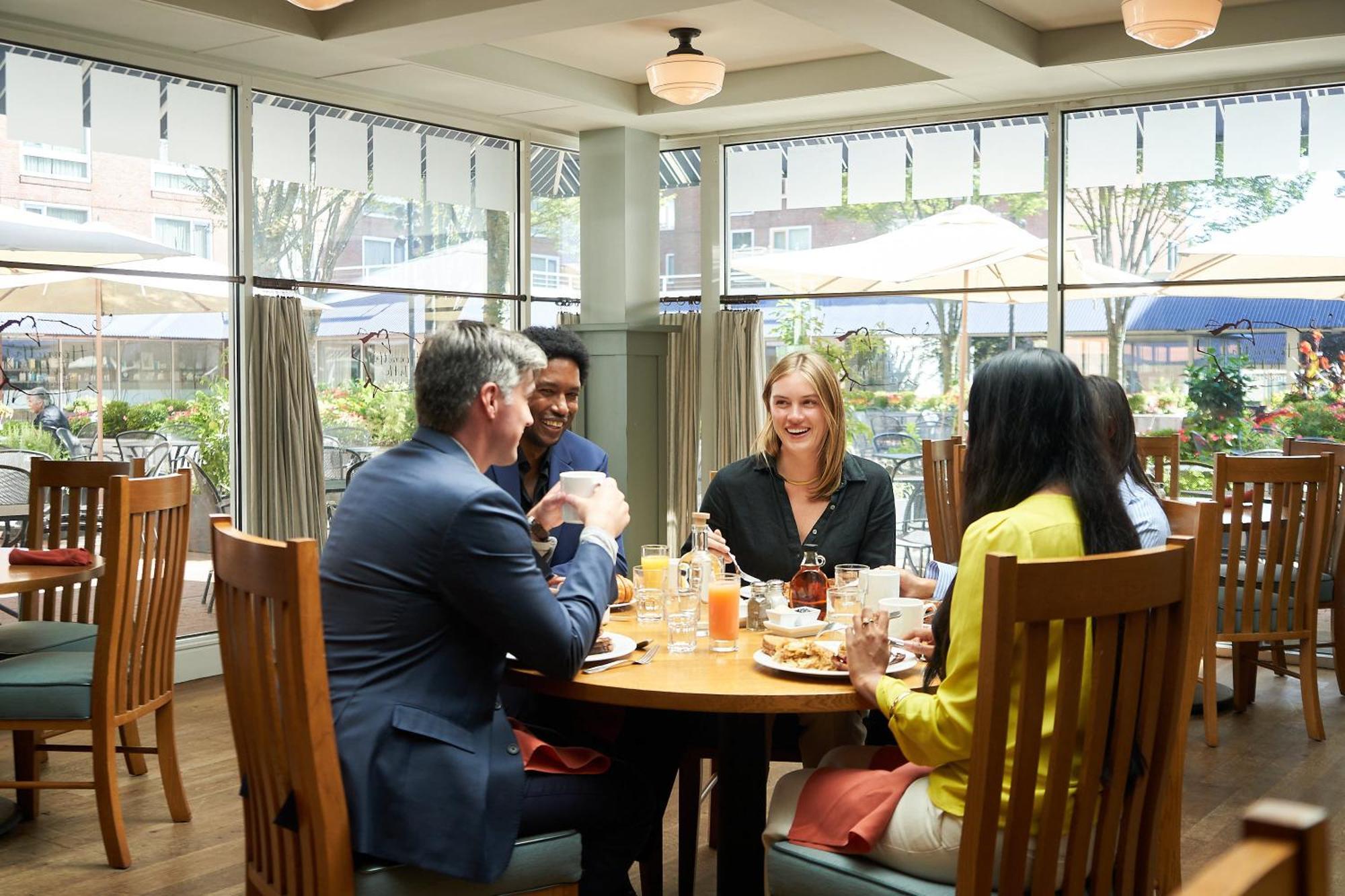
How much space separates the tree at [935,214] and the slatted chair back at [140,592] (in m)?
4.17

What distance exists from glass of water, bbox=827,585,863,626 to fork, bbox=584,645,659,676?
41 cm

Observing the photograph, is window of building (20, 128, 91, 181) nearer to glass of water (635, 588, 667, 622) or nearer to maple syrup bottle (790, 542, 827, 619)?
glass of water (635, 588, 667, 622)

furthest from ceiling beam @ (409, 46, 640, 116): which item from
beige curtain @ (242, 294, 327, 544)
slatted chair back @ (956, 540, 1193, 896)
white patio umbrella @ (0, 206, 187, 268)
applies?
slatted chair back @ (956, 540, 1193, 896)

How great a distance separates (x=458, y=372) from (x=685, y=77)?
10.7ft

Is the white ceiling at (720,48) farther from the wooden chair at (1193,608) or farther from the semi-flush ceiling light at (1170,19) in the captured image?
the wooden chair at (1193,608)

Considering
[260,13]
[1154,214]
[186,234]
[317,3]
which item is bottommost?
[186,234]

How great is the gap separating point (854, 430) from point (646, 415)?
3.73 feet

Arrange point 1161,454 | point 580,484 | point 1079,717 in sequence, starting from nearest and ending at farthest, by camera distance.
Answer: point 1079,717 < point 580,484 < point 1161,454

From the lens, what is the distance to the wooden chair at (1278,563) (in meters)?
4.32

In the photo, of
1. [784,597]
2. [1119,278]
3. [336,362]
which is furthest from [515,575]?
[1119,278]

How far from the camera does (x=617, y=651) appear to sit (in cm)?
236

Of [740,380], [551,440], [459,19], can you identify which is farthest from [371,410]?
[551,440]

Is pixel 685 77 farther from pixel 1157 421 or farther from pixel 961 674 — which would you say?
pixel 961 674

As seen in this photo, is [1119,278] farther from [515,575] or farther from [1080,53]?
[515,575]
